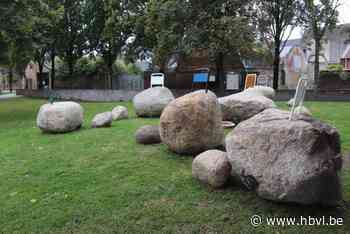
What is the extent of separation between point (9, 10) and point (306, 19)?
12.3 m

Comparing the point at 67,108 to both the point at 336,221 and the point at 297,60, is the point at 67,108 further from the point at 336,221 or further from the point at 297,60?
the point at 297,60

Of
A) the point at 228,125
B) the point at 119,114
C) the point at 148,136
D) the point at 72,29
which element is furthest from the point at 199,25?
the point at 148,136

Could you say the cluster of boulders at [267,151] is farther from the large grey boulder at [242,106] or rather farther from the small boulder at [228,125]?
the large grey boulder at [242,106]

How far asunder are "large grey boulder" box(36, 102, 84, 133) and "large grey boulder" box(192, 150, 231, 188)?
4.48 meters

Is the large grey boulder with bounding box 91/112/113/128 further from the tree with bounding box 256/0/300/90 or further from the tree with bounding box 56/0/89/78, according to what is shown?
the tree with bounding box 56/0/89/78

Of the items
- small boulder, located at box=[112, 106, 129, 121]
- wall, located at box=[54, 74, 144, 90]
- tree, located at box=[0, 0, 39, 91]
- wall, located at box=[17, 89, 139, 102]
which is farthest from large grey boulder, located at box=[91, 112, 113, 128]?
wall, located at box=[54, 74, 144, 90]

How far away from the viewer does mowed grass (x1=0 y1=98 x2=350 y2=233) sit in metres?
3.18

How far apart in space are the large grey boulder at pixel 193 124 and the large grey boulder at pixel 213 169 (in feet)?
3.17

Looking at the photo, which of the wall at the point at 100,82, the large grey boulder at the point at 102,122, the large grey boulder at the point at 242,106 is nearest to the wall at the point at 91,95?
the wall at the point at 100,82

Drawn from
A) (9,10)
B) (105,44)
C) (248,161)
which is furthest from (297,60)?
(248,161)

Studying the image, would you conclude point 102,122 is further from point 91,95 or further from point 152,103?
point 91,95

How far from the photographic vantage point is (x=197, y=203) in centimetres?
358

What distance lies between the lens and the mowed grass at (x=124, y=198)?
3.18 m

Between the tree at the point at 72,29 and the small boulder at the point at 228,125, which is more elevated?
the tree at the point at 72,29
